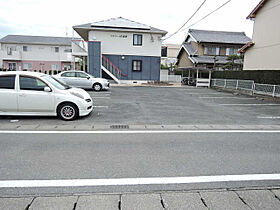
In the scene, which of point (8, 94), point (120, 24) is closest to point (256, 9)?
point (120, 24)

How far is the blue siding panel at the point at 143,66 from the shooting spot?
22609mm

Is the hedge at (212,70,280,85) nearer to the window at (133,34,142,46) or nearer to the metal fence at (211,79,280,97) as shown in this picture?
the metal fence at (211,79,280,97)

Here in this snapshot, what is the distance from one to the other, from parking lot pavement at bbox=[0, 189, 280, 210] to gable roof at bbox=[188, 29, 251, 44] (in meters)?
27.4

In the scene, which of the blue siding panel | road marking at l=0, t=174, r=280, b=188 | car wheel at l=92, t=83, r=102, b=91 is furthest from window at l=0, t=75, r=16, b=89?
the blue siding panel

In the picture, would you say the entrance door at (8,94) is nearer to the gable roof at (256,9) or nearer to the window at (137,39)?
the window at (137,39)

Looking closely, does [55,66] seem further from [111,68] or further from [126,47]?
[126,47]

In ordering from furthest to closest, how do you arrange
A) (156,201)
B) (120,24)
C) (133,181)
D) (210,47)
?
(210,47), (120,24), (133,181), (156,201)

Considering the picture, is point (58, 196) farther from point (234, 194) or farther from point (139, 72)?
point (139, 72)

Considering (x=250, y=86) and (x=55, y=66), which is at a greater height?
(x=55, y=66)

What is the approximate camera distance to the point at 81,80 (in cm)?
1490

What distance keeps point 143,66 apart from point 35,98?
56.7 feet

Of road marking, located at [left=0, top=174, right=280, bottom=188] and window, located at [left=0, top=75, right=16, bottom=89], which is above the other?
window, located at [left=0, top=75, right=16, bottom=89]

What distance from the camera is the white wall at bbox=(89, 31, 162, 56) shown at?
22047mm

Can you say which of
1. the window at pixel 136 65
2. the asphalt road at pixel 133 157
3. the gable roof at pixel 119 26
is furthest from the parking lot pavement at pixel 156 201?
the gable roof at pixel 119 26
